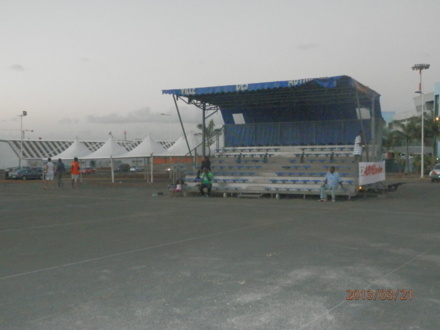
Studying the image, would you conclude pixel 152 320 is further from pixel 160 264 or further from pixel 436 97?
pixel 436 97

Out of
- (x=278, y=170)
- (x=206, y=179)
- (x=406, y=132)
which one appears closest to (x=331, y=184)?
(x=278, y=170)

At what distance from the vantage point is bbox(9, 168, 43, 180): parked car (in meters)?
49.4

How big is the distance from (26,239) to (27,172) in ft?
144

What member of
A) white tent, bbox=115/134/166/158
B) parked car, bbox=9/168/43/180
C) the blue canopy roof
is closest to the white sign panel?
the blue canopy roof

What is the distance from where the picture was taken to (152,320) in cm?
478

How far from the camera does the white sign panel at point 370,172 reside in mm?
20391

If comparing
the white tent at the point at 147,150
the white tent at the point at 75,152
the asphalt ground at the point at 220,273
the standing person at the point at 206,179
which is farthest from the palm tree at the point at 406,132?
the asphalt ground at the point at 220,273

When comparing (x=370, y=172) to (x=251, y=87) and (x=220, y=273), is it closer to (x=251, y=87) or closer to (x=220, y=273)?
(x=251, y=87)

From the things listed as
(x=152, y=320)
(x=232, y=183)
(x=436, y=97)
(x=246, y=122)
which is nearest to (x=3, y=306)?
(x=152, y=320)
